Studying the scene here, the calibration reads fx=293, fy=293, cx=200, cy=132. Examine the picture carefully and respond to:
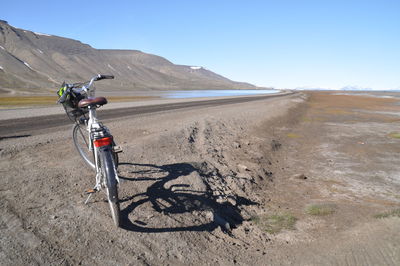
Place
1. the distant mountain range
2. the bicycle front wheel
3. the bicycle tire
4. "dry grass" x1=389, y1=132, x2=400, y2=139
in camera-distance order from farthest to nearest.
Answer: the distant mountain range
"dry grass" x1=389, y1=132, x2=400, y2=139
the bicycle front wheel
the bicycle tire

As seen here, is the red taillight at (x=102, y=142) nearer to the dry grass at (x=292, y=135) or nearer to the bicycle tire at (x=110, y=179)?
the bicycle tire at (x=110, y=179)

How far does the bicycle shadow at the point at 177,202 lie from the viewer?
431cm

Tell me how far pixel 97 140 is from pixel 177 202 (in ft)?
6.03

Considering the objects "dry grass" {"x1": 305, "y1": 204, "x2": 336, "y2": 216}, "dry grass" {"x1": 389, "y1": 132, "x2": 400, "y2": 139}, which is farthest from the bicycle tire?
"dry grass" {"x1": 389, "y1": 132, "x2": 400, "y2": 139}

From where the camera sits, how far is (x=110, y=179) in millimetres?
3588

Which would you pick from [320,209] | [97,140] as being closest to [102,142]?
[97,140]

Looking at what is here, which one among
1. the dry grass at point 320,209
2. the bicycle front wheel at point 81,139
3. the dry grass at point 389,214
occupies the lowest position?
the dry grass at point 320,209

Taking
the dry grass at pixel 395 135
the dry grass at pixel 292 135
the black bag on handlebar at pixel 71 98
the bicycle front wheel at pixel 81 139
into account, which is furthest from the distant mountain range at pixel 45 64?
the black bag on handlebar at pixel 71 98

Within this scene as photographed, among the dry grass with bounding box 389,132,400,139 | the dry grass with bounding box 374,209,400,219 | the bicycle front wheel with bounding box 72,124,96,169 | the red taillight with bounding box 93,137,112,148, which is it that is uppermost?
the red taillight with bounding box 93,137,112,148

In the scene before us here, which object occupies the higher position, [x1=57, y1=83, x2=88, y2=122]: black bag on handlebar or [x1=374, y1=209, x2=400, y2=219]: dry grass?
[x1=57, y1=83, x2=88, y2=122]: black bag on handlebar

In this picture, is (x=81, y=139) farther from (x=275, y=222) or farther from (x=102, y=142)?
(x=275, y=222)

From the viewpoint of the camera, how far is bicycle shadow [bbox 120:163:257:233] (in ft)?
14.1

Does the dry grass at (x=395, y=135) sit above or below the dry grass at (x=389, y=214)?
below

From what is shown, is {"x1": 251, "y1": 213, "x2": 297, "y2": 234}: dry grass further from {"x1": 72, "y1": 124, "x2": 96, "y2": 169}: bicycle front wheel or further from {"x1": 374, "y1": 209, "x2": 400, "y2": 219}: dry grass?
{"x1": 72, "y1": 124, "x2": 96, "y2": 169}: bicycle front wheel
